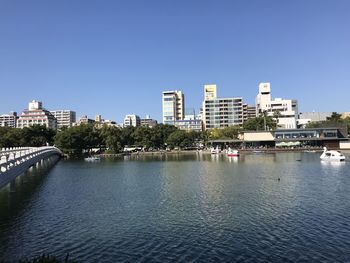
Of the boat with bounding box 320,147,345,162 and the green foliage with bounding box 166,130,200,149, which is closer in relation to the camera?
the boat with bounding box 320,147,345,162

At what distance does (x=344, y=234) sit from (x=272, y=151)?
11241 cm

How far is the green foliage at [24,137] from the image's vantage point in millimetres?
122637

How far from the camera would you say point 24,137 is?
128 m

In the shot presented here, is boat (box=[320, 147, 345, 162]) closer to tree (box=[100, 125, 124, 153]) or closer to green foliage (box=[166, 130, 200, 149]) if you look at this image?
green foliage (box=[166, 130, 200, 149])

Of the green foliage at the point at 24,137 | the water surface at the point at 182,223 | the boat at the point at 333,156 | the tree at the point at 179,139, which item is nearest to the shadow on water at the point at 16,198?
the water surface at the point at 182,223

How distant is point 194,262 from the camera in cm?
1698

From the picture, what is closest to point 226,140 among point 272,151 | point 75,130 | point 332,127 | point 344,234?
point 272,151

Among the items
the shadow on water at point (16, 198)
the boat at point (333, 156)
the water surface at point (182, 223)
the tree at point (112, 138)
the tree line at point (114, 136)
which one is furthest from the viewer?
the tree at point (112, 138)

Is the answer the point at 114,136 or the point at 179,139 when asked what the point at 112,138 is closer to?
the point at 114,136

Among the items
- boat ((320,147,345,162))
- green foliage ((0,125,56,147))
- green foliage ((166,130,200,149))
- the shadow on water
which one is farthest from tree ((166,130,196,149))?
the shadow on water

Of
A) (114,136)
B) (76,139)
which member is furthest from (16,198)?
(114,136)

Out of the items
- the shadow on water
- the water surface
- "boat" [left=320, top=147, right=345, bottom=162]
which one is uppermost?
"boat" [left=320, top=147, right=345, bottom=162]

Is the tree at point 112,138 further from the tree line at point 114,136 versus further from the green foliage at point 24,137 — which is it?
the green foliage at point 24,137

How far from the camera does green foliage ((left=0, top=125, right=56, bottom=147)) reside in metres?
123
